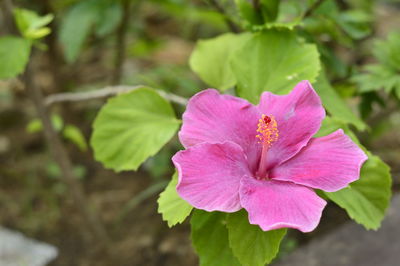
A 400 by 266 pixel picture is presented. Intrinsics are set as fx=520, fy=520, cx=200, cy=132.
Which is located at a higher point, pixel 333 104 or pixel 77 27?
pixel 333 104

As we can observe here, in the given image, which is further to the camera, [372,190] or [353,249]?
[353,249]

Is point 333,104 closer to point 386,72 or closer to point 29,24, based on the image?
point 386,72

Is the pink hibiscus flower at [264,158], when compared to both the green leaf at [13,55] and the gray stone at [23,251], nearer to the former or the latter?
the green leaf at [13,55]

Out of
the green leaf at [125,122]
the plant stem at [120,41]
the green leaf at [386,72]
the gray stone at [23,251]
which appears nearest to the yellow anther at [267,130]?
the green leaf at [125,122]

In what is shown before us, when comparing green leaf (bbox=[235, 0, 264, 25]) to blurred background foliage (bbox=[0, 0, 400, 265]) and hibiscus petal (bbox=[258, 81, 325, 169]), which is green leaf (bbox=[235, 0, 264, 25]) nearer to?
blurred background foliage (bbox=[0, 0, 400, 265])

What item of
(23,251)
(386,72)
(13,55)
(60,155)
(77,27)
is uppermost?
(13,55)

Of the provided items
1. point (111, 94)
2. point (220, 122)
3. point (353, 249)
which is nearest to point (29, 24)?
point (111, 94)

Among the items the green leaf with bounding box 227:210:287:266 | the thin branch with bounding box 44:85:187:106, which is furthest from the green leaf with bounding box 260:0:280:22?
the green leaf with bounding box 227:210:287:266
